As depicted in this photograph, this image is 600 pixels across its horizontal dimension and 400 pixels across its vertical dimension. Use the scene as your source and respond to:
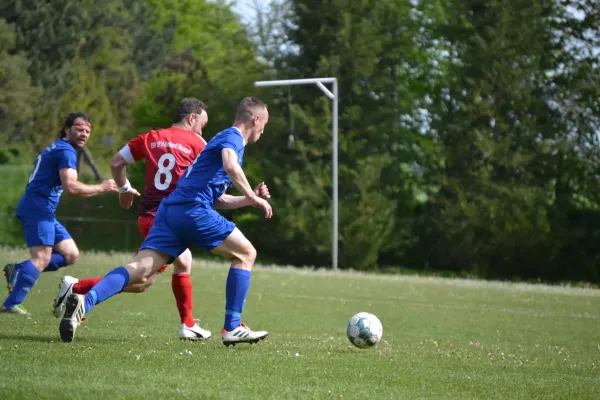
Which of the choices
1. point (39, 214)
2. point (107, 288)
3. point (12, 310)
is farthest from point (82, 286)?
point (12, 310)

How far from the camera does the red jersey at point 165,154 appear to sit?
980cm

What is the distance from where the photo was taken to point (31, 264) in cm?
1140

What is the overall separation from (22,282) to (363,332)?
437 cm

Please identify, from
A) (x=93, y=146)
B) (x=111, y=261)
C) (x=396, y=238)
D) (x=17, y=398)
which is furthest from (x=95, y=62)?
(x=17, y=398)

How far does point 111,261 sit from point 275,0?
73.9 feet

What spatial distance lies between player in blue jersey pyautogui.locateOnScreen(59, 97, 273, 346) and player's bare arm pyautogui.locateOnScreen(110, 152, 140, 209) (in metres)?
1.23

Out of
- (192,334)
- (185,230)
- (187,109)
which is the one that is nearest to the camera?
(185,230)

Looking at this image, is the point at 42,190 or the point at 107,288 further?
the point at 42,190

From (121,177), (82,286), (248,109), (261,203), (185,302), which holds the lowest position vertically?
(185,302)

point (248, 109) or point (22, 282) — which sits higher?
point (248, 109)

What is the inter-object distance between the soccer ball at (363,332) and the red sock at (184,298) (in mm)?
1644

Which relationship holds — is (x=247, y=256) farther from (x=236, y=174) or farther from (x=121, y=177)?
(x=121, y=177)

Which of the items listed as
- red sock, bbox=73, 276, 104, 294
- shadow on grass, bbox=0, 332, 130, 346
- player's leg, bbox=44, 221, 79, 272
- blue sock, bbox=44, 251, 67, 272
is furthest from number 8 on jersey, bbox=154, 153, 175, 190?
blue sock, bbox=44, 251, 67, 272

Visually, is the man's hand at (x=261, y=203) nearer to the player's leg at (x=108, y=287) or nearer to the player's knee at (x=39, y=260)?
the player's leg at (x=108, y=287)
